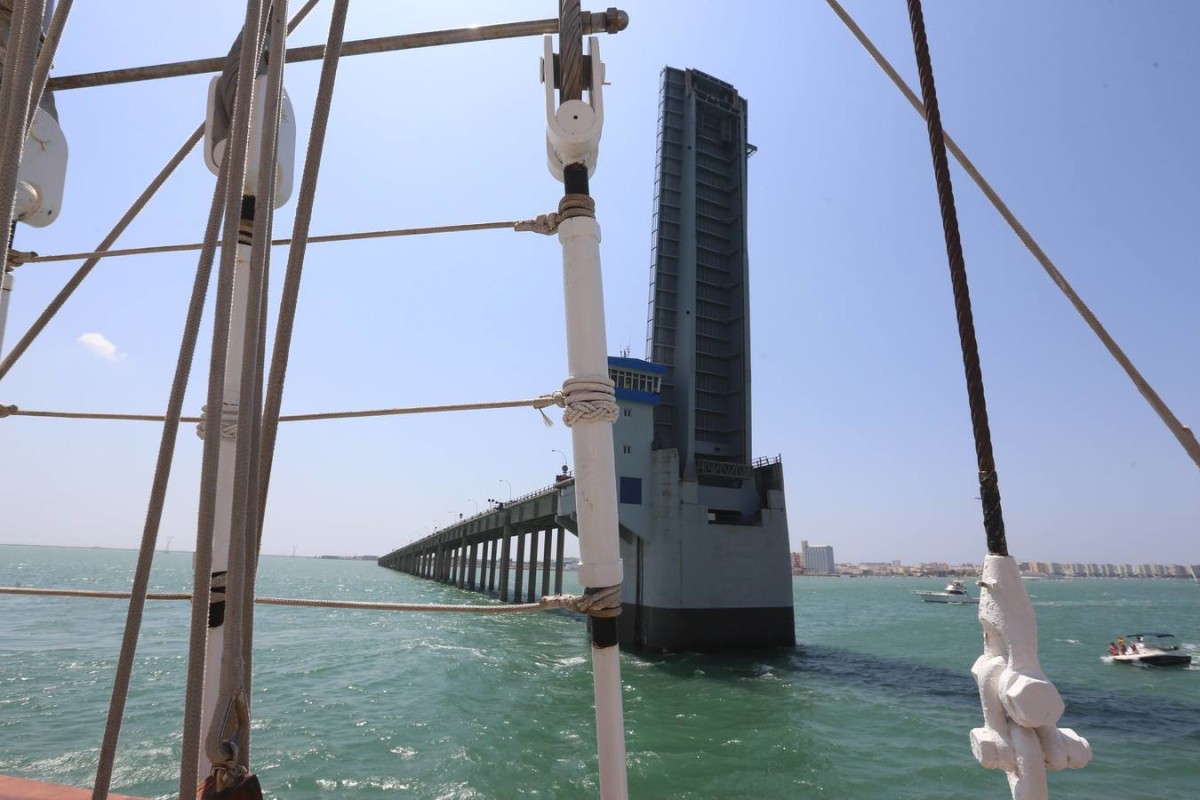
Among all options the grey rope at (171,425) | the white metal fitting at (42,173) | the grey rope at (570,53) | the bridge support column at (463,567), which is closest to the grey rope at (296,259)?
the grey rope at (171,425)

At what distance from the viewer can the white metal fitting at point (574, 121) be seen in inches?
109

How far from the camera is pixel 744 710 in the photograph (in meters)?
15.9

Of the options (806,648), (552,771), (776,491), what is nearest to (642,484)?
(776,491)

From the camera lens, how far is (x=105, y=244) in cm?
364

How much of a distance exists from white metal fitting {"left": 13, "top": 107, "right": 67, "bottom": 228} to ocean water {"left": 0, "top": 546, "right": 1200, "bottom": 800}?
8.41m

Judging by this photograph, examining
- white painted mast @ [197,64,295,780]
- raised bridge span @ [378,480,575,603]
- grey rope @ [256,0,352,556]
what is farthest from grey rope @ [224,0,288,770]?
raised bridge span @ [378,480,575,603]

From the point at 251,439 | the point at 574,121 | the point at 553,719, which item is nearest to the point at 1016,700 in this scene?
the point at 251,439

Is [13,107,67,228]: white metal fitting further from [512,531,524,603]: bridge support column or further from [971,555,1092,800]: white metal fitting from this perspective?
[512,531,524,603]: bridge support column

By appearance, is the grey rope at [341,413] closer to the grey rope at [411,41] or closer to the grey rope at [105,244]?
the grey rope at [105,244]

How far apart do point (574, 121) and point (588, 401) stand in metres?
1.28

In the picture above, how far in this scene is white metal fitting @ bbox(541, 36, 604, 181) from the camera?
277 cm

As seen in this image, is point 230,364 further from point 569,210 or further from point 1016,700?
point 1016,700

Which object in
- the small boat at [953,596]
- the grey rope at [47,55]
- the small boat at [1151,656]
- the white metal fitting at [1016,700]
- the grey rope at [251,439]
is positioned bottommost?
the small boat at [953,596]

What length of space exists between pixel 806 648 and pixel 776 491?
7303mm
